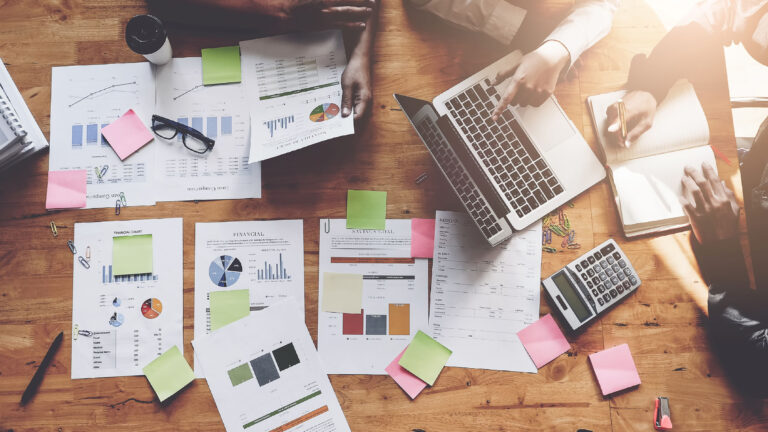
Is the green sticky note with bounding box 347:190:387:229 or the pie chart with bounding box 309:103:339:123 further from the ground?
the pie chart with bounding box 309:103:339:123

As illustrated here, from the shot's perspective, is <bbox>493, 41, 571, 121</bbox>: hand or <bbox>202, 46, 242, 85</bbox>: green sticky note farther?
<bbox>202, 46, 242, 85</bbox>: green sticky note

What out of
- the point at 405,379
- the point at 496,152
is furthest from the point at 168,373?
the point at 496,152

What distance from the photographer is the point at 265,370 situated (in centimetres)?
115

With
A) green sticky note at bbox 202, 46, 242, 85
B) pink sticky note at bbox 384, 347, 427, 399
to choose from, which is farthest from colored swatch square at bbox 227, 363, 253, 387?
green sticky note at bbox 202, 46, 242, 85

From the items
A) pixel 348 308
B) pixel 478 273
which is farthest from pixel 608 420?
pixel 348 308

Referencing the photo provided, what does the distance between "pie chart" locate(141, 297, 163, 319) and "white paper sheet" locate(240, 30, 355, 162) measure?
1.36 feet

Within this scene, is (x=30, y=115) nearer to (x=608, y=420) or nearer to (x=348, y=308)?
(x=348, y=308)

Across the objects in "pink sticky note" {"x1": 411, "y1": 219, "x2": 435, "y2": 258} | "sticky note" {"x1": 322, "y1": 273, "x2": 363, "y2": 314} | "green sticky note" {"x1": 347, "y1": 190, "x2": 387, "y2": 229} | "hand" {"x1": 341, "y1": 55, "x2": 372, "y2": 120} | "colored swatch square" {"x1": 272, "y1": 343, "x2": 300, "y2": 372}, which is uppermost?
"hand" {"x1": 341, "y1": 55, "x2": 372, "y2": 120}

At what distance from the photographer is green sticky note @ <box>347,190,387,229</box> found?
46.4 inches

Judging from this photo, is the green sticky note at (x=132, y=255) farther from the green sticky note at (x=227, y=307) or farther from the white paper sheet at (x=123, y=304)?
the green sticky note at (x=227, y=307)

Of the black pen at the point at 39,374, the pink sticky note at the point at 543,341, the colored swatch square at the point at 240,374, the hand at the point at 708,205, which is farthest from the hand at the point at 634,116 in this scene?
the black pen at the point at 39,374

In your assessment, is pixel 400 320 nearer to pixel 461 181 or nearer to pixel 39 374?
pixel 461 181

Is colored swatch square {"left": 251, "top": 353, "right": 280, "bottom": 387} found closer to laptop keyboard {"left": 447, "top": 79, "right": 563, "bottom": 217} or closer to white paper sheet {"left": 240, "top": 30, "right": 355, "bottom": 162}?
white paper sheet {"left": 240, "top": 30, "right": 355, "bottom": 162}

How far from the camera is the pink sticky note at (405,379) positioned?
115cm
